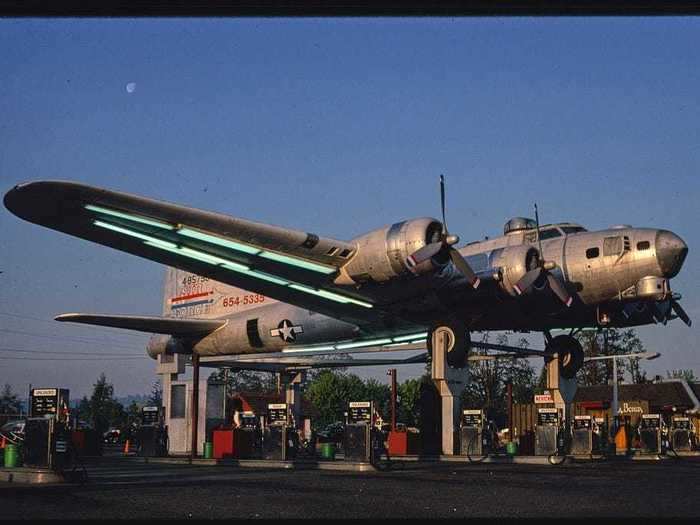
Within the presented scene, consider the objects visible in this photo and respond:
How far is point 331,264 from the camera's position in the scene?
96.7ft

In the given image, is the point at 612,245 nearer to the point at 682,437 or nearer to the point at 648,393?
the point at 682,437

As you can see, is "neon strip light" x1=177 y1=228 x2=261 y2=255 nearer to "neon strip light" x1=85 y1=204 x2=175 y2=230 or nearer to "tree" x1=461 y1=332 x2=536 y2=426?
"neon strip light" x1=85 y1=204 x2=175 y2=230

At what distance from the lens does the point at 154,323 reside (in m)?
41.8

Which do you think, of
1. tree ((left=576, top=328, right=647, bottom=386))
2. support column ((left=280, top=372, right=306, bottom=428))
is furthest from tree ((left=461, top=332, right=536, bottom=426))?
support column ((left=280, top=372, right=306, bottom=428))

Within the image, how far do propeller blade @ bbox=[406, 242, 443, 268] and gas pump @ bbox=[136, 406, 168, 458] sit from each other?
55.4 feet

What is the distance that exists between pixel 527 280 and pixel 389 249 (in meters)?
5.75

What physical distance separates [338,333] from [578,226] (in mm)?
11478

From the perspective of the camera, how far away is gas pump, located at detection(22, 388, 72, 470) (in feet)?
70.2

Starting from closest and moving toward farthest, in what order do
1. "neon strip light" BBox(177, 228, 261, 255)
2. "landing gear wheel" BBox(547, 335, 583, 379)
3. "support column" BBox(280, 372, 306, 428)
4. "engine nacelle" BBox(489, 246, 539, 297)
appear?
"neon strip light" BBox(177, 228, 261, 255), "engine nacelle" BBox(489, 246, 539, 297), "landing gear wheel" BBox(547, 335, 583, 379), "support column" BBox(280, 372, 306, 428)

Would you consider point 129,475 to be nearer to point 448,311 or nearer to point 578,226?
point 448,311

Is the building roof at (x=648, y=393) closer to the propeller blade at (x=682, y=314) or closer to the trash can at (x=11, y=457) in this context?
the propeller blade at (x=682, y=314)

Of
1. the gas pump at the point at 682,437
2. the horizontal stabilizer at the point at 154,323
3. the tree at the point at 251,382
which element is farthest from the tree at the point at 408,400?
the horizontal stabilizer at the point at 154,323

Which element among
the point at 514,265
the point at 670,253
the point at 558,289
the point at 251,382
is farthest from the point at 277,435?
the point at 251,382
